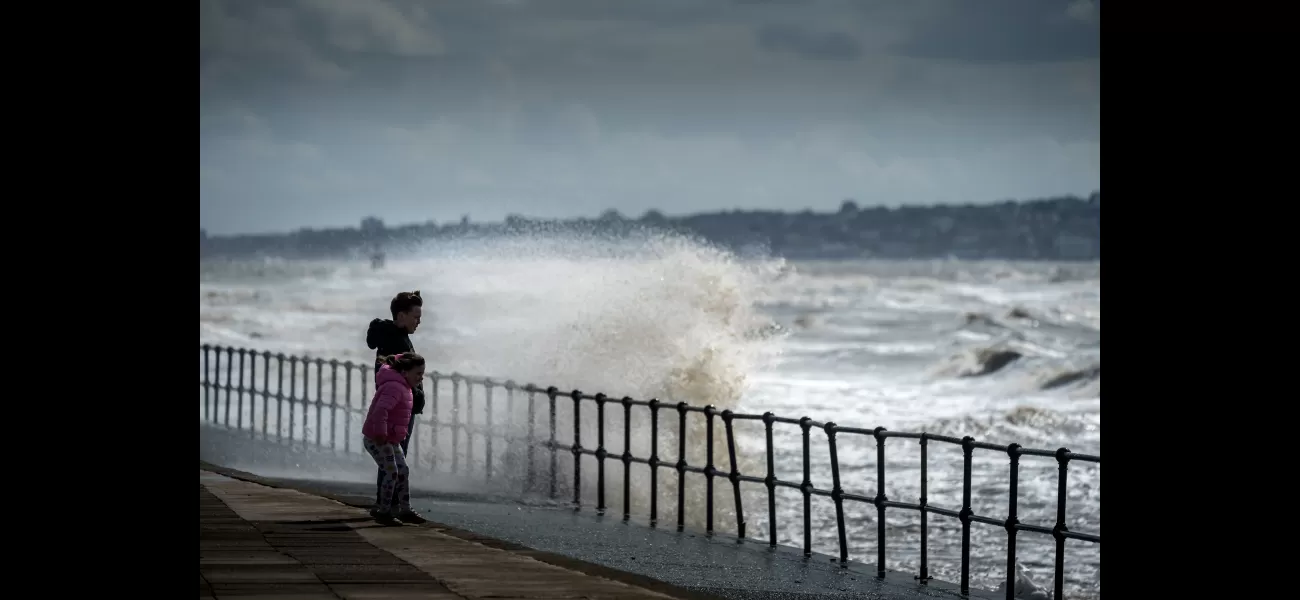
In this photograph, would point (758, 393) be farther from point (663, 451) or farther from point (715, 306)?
point (663, 451)

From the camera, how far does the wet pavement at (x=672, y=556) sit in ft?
29.7

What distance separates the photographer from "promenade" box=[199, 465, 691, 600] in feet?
23.6

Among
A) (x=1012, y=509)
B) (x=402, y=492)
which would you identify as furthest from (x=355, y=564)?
(x=1012, y=509)

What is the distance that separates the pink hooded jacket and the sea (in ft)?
13.4

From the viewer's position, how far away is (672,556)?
1035 centimetres

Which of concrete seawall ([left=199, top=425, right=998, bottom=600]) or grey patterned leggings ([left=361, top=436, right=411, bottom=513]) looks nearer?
concrete seawall ([left=199, top=425, right=998, bottom=600])

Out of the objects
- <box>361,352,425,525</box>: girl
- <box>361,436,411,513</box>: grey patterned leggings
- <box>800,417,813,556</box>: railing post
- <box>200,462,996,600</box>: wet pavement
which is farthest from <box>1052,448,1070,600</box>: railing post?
<box>361,436,411,513</box>: grey patterned leggings

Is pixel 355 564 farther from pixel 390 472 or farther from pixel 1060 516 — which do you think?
pixel 1060 516

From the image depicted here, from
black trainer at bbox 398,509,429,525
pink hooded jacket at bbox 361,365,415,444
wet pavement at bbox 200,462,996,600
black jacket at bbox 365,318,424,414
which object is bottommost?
wet pavement at bbox 200,462,996,600

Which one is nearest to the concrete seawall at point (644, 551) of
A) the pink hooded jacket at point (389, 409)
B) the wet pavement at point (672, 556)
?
the wet pavement at point (672, 556)

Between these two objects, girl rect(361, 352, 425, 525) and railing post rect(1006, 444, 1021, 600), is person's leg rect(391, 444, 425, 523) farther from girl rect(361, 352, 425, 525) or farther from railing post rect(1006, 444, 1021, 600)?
railing post rect(1006, 444, 1021, 600)
